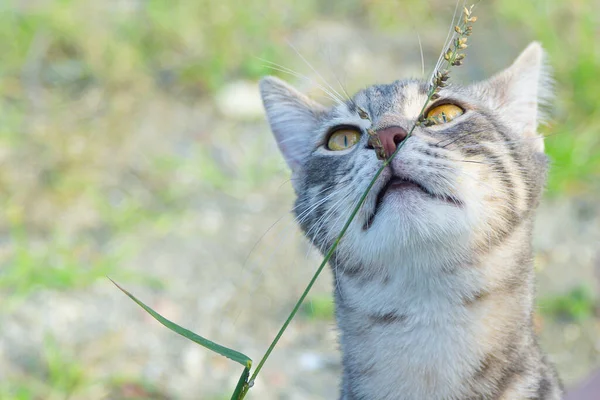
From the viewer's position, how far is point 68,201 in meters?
4.81

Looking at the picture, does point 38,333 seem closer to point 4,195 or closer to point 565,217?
point 4,195

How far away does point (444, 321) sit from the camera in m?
2.20

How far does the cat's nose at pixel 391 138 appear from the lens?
2.05 meters

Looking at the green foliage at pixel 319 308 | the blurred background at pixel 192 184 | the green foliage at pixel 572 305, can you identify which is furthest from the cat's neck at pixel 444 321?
the green foliage at pixel 572 305

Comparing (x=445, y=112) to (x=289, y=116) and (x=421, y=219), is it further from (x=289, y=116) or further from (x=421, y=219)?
(x=289, y=116)

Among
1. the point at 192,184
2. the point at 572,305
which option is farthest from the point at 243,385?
the point at 192,184

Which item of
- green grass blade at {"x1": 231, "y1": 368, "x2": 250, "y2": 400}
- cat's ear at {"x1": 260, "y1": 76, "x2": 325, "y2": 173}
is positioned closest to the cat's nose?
green grass blade at {"x1": 231, "y1": 368, "x2": 250, "y2": 400}

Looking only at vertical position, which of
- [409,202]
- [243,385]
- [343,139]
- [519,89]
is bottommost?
[243,385]

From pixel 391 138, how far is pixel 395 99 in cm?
43

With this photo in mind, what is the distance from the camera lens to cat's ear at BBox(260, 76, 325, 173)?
2.95m

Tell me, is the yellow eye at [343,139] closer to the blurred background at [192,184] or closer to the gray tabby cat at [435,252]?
the gray tabby cat at [435,252]

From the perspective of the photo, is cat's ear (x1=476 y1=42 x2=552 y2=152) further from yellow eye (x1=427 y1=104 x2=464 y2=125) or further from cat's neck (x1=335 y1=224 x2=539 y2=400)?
cat's neck (x1=335 y1=224 x2=539 y2=400)

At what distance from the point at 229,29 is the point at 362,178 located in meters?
4.04

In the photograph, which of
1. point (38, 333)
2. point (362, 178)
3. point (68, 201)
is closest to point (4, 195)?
point (68, 201)
